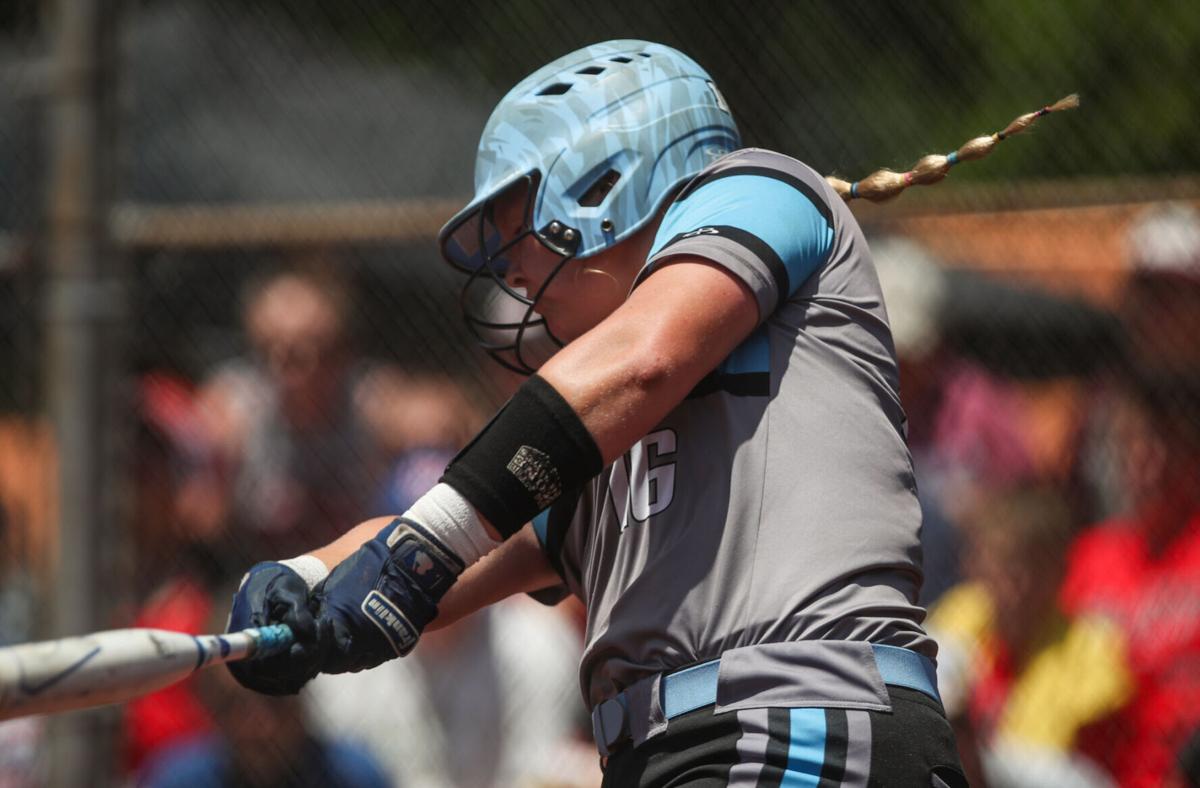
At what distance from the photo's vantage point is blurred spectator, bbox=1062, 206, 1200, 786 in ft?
12.8

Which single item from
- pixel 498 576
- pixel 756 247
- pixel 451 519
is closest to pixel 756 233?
pixel 756 247

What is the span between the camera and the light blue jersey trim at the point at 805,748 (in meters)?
1.93

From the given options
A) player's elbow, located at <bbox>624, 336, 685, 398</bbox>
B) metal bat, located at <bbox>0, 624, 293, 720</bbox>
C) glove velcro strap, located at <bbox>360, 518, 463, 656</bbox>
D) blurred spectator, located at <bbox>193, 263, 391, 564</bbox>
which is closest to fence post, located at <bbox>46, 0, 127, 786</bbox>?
blurred spectator, located at <bbox>193, 263, 391, 564</bbox>

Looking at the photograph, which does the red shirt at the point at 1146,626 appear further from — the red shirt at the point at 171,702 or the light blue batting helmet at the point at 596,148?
the red shirt at the point at 171,702

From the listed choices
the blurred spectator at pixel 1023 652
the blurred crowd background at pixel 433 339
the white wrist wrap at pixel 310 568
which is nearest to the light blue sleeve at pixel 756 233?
the white wrist wrap at pixel 310 568

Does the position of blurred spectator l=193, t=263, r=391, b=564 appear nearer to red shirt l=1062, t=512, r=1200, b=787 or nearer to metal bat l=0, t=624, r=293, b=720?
red shirt l=1062, t=512, r=1200, b=787

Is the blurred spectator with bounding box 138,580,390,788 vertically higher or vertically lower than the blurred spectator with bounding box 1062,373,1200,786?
higher

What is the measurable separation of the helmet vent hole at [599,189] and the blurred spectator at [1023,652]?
2.11 metres

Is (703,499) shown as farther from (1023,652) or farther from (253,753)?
(253,753)

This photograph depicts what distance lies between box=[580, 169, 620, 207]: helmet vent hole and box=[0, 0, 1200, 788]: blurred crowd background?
173 cm

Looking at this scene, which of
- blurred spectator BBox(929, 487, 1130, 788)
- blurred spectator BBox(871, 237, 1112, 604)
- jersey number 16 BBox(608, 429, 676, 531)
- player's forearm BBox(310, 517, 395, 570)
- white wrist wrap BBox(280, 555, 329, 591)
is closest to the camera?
jersey number 16 BBox(608, 429, 676, 531)

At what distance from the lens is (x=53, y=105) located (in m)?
4.04

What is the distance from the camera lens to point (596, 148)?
226cm

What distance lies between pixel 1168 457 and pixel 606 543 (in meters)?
2.39
